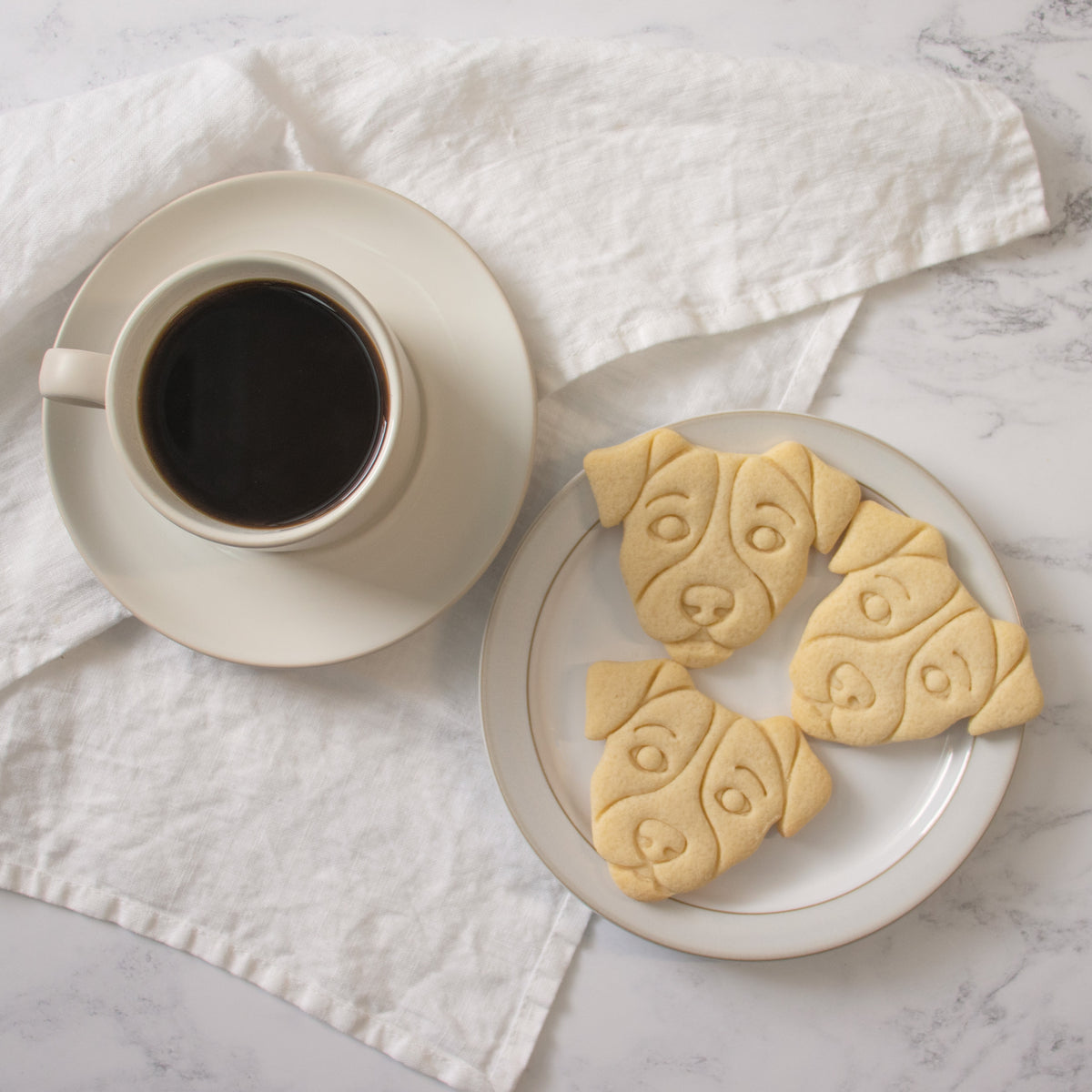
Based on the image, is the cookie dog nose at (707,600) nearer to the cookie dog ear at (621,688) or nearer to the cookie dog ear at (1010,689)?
the cookie dog ear at (621,688)

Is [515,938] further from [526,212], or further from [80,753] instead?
[526,212]

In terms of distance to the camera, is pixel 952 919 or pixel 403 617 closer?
pixel 403 617

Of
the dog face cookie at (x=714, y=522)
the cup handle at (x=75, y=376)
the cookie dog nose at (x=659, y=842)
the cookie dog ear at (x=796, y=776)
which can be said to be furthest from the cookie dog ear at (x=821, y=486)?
the cup handle at (x=75, y=376)

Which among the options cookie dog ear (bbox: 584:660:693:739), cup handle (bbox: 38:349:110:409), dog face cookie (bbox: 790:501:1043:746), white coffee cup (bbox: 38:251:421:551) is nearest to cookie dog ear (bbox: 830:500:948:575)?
dog face cookie (bbox: 790:501:1043:746)

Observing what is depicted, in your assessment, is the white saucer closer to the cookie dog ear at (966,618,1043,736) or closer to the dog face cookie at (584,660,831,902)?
the dog face cookie at (584,660,831,902)

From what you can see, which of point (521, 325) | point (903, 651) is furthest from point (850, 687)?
point (521, 325)

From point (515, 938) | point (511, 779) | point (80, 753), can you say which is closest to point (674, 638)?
point (511, 779)

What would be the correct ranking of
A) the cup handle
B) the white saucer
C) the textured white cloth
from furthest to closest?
1. the textured white cloth
2. the white saucer
3. the cup handle
